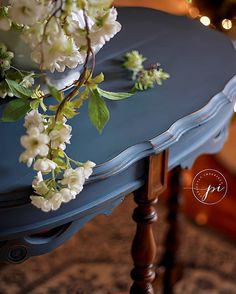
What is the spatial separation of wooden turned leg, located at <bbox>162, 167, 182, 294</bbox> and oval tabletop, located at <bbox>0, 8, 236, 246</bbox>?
14.8 inches

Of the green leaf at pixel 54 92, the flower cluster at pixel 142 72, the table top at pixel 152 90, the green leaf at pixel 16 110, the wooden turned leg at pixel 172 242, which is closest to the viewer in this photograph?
the green leaf at pixel 54 92

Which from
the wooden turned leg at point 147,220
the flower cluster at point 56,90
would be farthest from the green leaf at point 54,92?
the wooden turned leg at point 147,220

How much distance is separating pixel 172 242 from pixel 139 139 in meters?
0.69

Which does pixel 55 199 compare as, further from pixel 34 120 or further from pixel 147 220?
pixel 147 220

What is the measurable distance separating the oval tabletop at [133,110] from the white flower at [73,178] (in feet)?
0.22

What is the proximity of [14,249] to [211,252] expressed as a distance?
3.21 feet

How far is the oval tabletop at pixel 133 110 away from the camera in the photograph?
0.86 m

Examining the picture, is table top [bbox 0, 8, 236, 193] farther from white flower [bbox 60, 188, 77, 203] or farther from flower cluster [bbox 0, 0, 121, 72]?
flower cluster [bbox 0, 0, 121, 72]

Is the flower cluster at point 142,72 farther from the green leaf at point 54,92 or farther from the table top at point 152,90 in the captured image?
the green leaf at point 54,92

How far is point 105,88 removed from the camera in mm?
1085

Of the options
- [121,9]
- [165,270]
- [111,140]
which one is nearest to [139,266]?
[111,140]

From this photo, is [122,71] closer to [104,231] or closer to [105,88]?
[105,88]

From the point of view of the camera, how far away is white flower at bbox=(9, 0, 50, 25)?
27.8 inches

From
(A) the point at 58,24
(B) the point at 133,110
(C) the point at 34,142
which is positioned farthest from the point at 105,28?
(B) the point at 133,110
